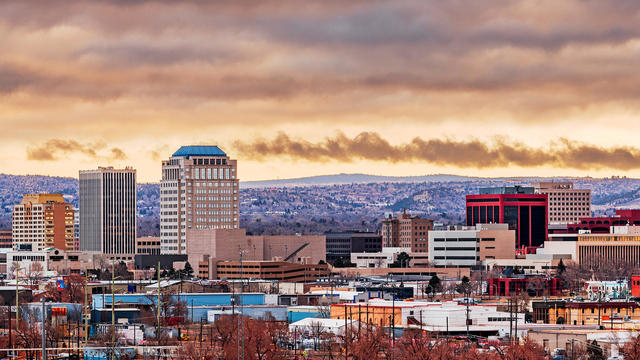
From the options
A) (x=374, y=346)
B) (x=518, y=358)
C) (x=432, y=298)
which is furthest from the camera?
(x=432, y=298)

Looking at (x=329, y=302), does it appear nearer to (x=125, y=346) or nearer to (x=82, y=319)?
(x=82, y=319)

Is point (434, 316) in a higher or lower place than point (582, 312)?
higher

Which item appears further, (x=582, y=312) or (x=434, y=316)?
(x=582, y=312)

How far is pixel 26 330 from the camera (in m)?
136

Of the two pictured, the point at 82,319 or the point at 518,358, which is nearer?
the point at 518,358

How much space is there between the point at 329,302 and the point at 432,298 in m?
23.2

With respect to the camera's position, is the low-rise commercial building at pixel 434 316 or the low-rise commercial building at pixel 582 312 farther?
the low-rise commercial building at pixel 582 312

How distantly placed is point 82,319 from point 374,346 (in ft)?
153

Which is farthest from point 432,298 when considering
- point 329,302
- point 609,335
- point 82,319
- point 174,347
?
point 174,347

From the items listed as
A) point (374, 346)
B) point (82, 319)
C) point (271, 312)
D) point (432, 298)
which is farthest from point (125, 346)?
point (432, 298)

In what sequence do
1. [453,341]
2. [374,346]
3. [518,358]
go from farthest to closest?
[453,341] < [374,346] < [518,358]

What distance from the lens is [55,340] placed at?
13362 cm

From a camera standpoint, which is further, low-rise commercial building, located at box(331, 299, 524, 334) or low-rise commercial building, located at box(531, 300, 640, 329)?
A: low-rise commercial building, located at box(531, 300, 640, 329)

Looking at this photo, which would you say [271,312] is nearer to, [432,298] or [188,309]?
[188,309]
